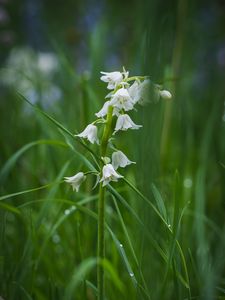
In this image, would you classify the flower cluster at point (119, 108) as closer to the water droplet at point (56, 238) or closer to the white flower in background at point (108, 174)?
the white flower in background at point (108, 174)

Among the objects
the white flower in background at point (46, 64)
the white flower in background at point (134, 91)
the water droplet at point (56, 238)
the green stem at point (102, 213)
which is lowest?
the water droplet at point (56, 238)

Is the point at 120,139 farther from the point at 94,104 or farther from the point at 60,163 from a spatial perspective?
the point at 94,104

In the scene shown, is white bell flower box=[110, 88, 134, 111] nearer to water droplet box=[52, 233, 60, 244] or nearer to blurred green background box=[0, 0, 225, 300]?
blurred green background box=[0, 0, 225, 300]

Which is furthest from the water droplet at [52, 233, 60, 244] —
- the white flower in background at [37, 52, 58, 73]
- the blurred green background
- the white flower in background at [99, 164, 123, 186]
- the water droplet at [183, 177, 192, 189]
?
the white flower in background at [37, 52, 58, 73]

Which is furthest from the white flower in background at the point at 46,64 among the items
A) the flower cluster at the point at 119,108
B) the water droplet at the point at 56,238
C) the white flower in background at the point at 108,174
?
the white flower in background at the point at 108,174

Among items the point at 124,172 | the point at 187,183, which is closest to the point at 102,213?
the point at 124,172

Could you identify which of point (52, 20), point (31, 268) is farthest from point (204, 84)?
point (31, 268)
